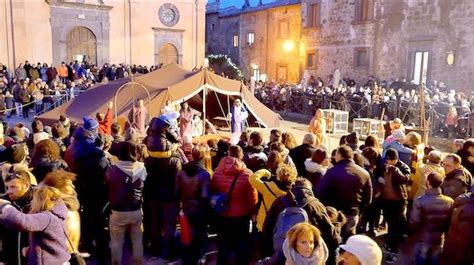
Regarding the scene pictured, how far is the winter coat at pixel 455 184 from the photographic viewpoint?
4.82m

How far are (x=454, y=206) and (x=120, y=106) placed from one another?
1002 centimetres

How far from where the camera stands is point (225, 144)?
19.7ft

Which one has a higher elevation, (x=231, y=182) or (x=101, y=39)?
(x=101, y=39)

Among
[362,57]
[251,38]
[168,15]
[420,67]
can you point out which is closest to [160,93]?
[168,15]

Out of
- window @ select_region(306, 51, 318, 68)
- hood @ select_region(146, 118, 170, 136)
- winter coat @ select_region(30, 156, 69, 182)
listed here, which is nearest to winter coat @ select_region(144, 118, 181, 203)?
hood @ select_region(146, 118, 170, 136)

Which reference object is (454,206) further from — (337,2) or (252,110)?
(337,2)

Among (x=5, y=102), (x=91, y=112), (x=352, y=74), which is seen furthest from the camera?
(x=352, y=74)

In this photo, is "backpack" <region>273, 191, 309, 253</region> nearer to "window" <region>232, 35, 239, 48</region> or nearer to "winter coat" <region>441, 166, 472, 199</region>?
"winter coat" <region>441, 166, 472, 199</region>

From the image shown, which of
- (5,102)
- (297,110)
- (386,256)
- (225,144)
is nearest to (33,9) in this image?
(5,102)

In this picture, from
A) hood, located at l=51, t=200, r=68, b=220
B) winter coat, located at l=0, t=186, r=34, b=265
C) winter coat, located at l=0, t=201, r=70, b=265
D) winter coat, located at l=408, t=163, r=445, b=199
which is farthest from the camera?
winter coat, located at l=408, t=163, r=445, b=199

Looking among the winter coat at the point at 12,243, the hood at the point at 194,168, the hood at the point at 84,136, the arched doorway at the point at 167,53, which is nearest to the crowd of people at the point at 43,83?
the arched doorway at the point at 167,53

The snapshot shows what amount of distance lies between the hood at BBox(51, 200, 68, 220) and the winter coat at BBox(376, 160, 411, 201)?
3.87 meters

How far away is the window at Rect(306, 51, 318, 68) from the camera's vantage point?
28312mm

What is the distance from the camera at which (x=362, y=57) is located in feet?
82.9
